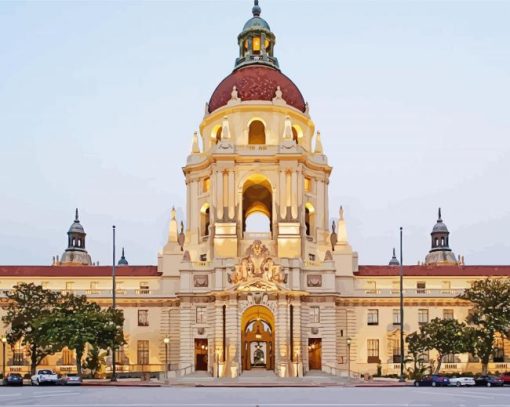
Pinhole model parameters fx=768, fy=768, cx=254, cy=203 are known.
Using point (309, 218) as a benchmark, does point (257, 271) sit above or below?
below

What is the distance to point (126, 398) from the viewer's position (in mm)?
43875

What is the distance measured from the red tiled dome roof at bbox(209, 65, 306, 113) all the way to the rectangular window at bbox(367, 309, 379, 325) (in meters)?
27.9

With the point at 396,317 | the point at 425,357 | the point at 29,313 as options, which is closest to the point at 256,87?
the point at 396,317

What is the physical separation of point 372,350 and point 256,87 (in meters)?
35.7

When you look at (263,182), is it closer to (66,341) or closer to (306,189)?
(306,189)

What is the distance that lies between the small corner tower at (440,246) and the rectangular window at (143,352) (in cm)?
6331

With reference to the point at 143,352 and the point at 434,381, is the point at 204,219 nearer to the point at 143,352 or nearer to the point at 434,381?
the point at 143,352

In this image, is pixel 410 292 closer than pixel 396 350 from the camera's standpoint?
No

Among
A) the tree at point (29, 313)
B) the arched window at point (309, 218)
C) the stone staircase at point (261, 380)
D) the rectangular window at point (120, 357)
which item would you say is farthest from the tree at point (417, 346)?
the tree at point (29, 313)

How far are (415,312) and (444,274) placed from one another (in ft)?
22.9

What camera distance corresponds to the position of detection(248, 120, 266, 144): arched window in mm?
99938

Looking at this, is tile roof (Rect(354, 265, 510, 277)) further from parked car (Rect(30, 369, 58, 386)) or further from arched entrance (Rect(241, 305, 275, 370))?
parked car (Rect(30, 369, 58, 386))

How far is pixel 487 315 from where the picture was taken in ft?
271

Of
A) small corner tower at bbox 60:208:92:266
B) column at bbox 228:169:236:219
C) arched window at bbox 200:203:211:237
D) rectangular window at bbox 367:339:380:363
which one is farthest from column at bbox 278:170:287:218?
small corner tower at bbox 60:208:92:266
